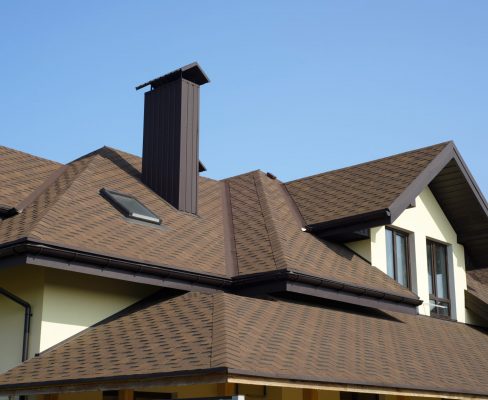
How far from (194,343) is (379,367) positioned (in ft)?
9.32

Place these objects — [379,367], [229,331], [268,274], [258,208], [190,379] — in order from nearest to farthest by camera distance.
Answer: [190,379] < [229,331] < [379,367] < [268,274] < [258,208]

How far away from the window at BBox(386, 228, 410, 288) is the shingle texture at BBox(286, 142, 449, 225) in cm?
112

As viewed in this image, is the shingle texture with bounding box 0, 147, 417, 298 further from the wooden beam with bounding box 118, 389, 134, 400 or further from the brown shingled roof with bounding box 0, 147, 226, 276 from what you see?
the wooden beam with bounding box 118, 389, 134, 400

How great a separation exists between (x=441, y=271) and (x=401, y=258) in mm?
1858

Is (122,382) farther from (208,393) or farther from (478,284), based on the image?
(478,284)

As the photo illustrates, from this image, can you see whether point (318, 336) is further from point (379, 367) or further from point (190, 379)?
point (190, 379)

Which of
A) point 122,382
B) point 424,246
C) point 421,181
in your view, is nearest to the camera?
point 122,382

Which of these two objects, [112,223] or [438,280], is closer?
→ [112,223]

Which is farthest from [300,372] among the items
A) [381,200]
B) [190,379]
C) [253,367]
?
[381,200]

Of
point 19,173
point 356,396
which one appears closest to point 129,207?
point 19,173

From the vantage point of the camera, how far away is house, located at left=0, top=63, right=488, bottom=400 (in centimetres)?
1017

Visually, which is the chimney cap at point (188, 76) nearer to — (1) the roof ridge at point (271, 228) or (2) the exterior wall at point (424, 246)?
(1) the roof ridge at point (271, 228)

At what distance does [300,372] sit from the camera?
942 centimetres

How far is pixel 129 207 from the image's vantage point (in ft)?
45.9
